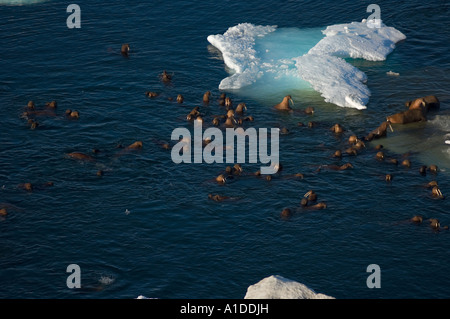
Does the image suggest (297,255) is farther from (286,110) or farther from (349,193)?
(286,110)

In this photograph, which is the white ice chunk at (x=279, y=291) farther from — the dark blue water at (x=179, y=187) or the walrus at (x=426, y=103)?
the walrus at (x=426, y=103)

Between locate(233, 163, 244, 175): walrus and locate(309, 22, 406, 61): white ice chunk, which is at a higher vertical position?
locate(309, 22, 406, 61): white ice chunk

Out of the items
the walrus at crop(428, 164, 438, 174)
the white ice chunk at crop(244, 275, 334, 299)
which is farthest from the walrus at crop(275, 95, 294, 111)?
the white ice chunk at crop(244, 275, 334, 299)

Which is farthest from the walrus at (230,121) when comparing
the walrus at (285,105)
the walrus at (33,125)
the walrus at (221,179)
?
the walrus at (33,125)

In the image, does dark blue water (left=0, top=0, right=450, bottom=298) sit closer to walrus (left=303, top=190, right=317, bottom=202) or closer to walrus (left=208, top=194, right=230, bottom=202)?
walrus (left=208, top=194, right=230, bottom=202)

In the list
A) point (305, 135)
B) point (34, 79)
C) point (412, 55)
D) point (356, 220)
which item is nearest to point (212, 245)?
point (356, 220)

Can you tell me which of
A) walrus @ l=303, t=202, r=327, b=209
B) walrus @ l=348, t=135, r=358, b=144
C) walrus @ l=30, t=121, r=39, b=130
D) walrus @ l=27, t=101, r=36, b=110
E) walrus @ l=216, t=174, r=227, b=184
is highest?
walrus @ l=27, t=101, r=36, b=110
